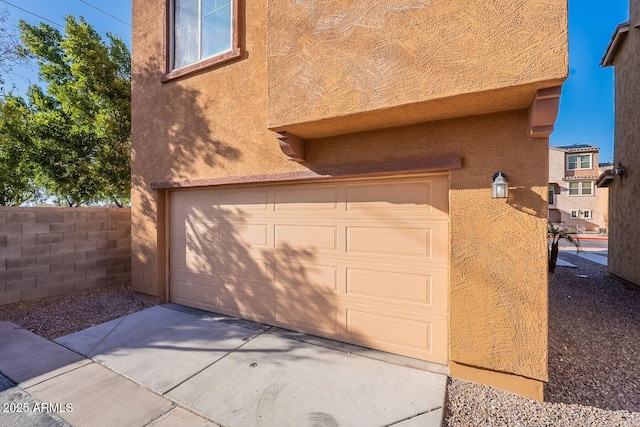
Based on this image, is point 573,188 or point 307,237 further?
point 573,188

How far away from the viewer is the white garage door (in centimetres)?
379

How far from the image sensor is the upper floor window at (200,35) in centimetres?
512

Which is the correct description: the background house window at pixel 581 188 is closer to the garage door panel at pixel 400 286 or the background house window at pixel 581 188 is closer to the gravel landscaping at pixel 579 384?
the gravel landscaping at pixel 579 384

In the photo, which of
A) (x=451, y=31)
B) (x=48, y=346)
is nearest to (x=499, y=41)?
(x=451, y=31)

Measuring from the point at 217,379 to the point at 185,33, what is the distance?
6.50 m

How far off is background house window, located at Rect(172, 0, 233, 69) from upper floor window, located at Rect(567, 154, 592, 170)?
35312 millimetres

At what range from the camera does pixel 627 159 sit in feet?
25.8

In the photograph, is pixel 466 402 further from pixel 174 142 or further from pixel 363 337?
pixel 174 142

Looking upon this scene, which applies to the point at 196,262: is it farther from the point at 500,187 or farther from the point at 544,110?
the point at 544,110

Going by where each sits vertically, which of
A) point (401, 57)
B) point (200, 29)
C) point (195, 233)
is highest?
point (200, 29)

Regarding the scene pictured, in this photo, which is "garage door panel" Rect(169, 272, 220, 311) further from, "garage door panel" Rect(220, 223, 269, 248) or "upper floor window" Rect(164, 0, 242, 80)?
"upper floor window" Rect(164, 0, 242, 80)

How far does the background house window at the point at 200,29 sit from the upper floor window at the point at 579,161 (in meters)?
35.3

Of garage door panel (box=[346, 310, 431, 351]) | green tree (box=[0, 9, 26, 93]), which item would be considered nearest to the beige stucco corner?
garage door panel (box=[346, 310, 431, 351])

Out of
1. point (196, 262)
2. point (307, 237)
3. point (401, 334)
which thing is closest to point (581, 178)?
point (401, 334)
